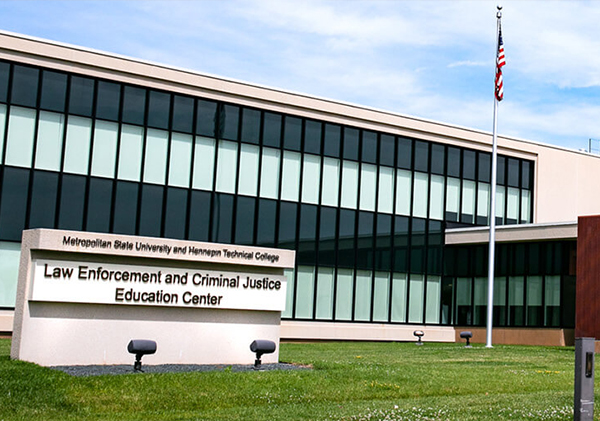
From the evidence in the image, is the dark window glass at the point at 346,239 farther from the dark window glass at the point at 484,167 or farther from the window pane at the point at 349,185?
the dark window glass at the point at 484,167

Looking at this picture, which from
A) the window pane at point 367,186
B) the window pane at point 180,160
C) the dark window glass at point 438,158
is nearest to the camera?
the window pane at point 180,160

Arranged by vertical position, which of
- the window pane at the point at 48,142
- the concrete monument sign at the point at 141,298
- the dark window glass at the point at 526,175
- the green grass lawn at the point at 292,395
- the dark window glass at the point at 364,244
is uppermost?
the dark window glass at the point at 526,175

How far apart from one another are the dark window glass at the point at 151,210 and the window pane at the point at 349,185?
8.96m

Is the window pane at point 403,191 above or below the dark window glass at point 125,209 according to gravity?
above

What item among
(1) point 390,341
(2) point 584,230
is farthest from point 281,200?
(2) point 584,230

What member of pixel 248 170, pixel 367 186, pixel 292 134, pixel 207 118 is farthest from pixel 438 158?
pixel 207 118

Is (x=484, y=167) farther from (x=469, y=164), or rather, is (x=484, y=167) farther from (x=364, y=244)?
(x=364, y=244)

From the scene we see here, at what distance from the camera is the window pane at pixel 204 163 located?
3553cm

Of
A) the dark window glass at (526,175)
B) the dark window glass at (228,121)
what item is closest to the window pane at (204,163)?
the dark window glass at (228,121)

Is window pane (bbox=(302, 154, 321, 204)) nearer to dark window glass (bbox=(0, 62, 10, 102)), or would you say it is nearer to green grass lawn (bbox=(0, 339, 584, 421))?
dark window glass (bbox=(0, 62, 10, 102))

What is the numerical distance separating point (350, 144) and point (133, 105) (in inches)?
418

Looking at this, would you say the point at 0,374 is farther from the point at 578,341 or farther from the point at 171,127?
the point at 171,127

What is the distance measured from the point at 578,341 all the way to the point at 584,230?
25.4 m

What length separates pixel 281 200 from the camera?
37.7m
